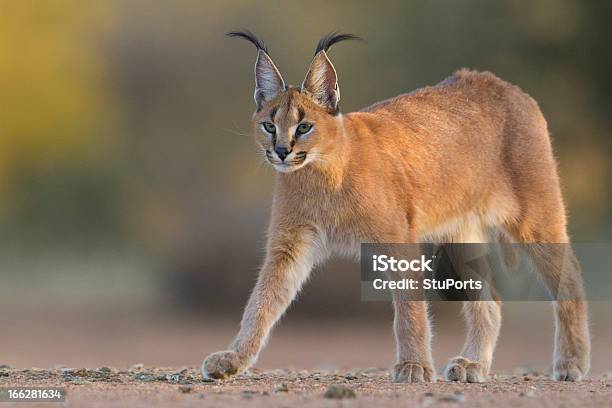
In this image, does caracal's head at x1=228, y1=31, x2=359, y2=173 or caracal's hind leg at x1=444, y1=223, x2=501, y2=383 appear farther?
caracal's hind leg at x1=444, y1=223, x2=501, y2=383

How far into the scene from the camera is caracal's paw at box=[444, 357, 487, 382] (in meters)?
8.61

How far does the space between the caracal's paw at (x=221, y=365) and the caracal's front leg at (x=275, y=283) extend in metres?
0.07

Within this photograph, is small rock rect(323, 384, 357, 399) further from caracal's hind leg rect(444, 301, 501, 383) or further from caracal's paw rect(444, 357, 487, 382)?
caracal's hind leg rect(444, 301, 501, 383)

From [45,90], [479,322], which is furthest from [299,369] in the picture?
[45,90]

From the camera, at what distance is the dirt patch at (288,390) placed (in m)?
6.67

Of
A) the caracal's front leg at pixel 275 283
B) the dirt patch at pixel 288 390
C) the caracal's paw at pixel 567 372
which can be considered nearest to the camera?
the dirt patch at pixel 288 390

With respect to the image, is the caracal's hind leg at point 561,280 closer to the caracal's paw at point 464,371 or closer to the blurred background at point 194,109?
the caracal's paw at point 464,371

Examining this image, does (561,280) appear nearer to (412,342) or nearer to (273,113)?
(412,342)

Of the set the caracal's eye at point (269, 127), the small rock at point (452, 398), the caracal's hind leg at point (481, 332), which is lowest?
the small rock at point (452, 398)

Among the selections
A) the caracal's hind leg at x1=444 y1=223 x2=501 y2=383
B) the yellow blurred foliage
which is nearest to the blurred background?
the yellow blurred foliage

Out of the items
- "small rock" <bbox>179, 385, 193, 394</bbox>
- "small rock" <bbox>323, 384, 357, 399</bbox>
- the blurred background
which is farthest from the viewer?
the blurred background

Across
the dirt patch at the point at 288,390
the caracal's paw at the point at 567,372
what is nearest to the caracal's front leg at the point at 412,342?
the dirt patch at the point at 288,390

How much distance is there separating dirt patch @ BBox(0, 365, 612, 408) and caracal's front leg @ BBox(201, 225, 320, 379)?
0.91 ft

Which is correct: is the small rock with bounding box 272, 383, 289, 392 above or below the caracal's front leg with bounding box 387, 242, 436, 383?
below
